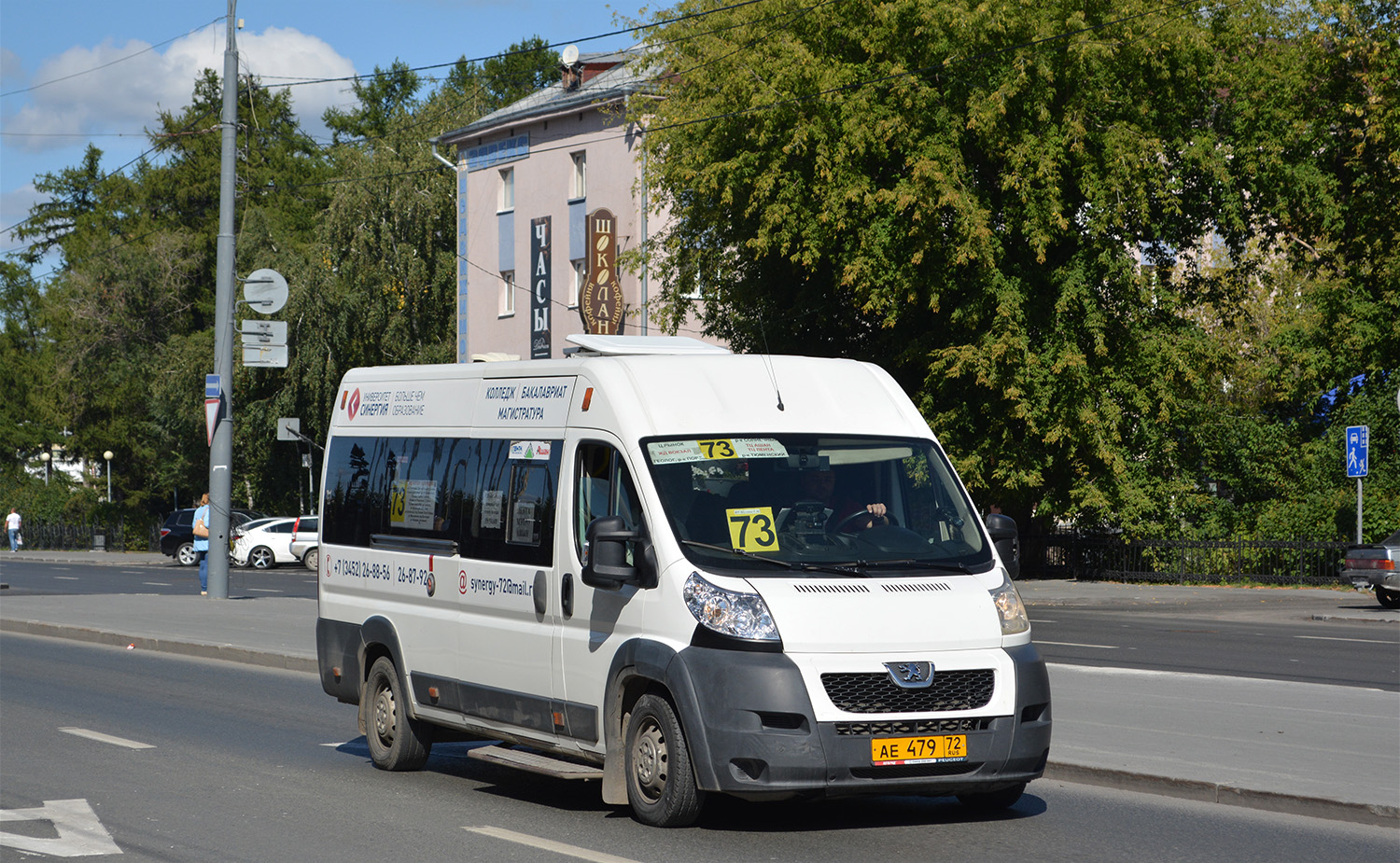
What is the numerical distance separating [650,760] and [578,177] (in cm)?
4320

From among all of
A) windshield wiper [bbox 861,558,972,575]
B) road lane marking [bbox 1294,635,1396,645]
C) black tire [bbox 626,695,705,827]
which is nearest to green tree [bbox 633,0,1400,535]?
road lane marking [bbox 1294,635,1396,645]

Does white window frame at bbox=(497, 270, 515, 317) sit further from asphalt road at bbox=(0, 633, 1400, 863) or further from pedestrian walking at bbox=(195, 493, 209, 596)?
asphalt road at bbox=(0, 633, 1400, 863)

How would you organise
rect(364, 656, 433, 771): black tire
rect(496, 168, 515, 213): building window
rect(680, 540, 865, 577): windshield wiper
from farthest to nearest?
rect(496, 168, 515, 213): building window → rect(364, 656, 433, 771): black tire → rect(680, 540, 865, 577): windshield wiper

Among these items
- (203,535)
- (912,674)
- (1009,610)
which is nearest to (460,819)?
(912,674)

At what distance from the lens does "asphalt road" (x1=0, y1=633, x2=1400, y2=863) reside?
7.62 meters

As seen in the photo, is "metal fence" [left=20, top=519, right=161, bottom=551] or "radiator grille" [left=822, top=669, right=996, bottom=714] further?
"metal fence" [left=20, top=519, right=161, bottom=551]

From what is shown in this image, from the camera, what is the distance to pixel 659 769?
7992 millimetres

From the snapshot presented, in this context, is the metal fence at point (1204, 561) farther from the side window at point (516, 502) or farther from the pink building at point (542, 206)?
the side window at point (516, 502)

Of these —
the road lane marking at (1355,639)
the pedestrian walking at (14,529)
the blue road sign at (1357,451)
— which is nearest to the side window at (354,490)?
the road lane marking at (1355,639)

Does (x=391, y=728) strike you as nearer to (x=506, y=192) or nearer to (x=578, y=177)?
(x=578, y=177)

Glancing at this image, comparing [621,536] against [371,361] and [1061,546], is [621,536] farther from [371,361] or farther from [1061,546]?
[371,361]

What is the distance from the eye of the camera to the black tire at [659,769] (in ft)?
25.5

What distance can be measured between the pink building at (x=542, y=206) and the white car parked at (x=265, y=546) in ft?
25.2

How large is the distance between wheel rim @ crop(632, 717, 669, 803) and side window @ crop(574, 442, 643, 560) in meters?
1.00
